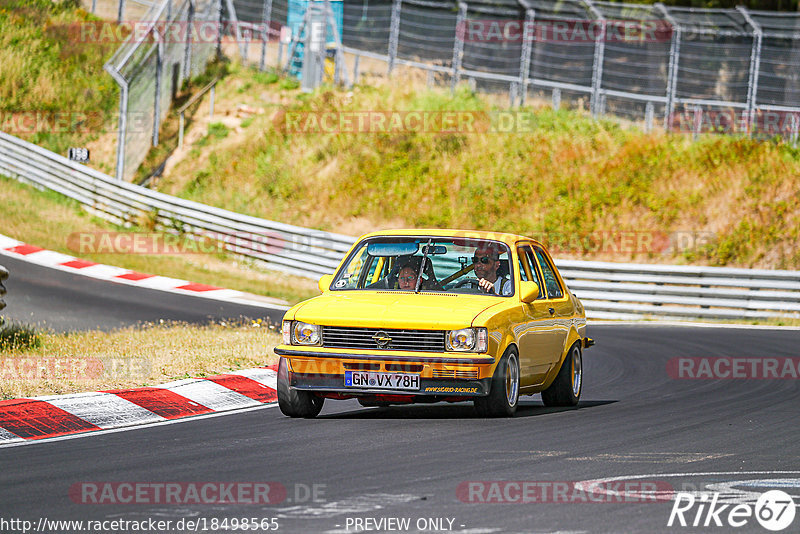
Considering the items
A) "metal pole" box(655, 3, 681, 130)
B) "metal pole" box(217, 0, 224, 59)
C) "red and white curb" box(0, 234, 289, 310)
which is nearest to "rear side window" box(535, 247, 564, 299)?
Answer: "red and white curb" box(0, 234, 289, 310)

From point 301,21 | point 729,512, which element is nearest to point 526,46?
point 301,21

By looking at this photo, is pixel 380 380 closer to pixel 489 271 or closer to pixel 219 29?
pixel 489 271

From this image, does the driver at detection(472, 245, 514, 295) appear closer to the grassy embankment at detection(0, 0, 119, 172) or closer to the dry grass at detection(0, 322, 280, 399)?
the dry grass at detection(0, 322, 280, 399)

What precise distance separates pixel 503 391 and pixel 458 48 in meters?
24.8

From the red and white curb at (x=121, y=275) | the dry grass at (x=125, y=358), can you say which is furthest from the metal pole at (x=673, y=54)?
the dry grass at (x=125, y=358)

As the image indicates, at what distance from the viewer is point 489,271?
A: 10.4m

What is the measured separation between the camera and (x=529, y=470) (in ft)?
24.0

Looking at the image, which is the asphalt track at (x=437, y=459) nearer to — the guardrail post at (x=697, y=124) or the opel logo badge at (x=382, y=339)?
the opel logo badge at (x=382, y=339)

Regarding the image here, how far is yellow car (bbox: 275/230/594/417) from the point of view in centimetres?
930

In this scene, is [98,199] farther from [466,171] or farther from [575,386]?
[575,386]

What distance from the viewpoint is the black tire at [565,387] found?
36.0 feet

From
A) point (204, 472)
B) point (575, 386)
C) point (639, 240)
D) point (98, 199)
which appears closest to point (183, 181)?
point (98, 199)

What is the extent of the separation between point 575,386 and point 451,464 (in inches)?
154

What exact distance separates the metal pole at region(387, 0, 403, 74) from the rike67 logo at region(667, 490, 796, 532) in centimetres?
2811
